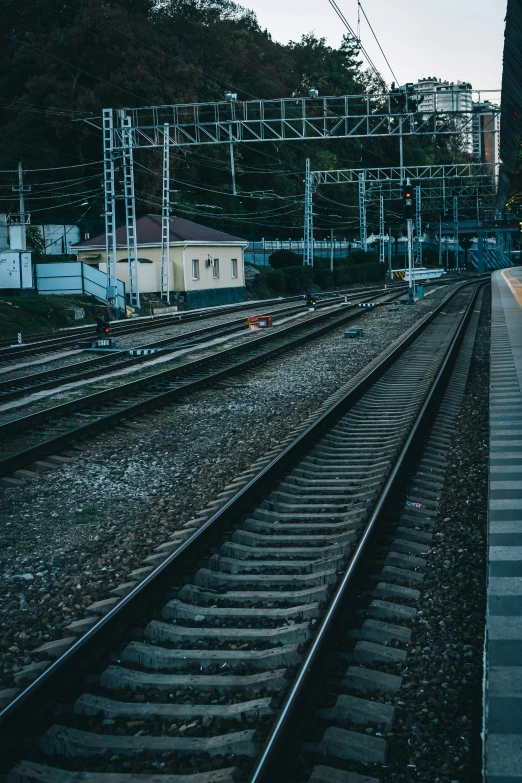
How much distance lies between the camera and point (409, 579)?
640cm

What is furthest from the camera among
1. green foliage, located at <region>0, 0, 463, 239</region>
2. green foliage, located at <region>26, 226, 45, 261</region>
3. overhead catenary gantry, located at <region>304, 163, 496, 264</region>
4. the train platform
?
overhead catenary gantry, located at <region>304, 163, 496, 264</region>

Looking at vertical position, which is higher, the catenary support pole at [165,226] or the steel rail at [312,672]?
the catenary support pole at [165,226]

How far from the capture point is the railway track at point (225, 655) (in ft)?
13.7

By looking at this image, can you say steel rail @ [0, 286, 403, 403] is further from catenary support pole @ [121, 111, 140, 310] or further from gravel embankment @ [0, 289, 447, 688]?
catenary support pole @ [121, 111, 140, 310]

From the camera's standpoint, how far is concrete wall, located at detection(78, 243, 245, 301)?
4050 centimetres

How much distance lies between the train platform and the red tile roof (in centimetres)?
3228

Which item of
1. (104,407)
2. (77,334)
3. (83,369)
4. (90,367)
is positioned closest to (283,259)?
(77,334)

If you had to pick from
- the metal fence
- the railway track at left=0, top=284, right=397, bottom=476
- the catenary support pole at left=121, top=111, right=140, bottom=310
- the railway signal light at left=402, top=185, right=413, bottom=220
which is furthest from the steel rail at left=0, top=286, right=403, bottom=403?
the railway signal light at left=402, top=185, right=413, bottom=220

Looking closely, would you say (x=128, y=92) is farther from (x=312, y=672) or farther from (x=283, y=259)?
(x=312, y=672)

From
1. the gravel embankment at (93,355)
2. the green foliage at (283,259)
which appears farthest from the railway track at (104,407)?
the green foliage at (283,259)

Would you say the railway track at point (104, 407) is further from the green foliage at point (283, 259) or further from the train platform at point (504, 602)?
the green foliage at point (283, 259)

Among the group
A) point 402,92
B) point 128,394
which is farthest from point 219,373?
point 402,92

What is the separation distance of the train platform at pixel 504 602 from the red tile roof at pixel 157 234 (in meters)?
32.3

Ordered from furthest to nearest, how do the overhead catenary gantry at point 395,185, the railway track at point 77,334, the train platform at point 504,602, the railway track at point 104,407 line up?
the overhead catenary gantry at point 395,185
the railway track at point 77,334
the railway track at point 104,407
the train platform at point 504,602
